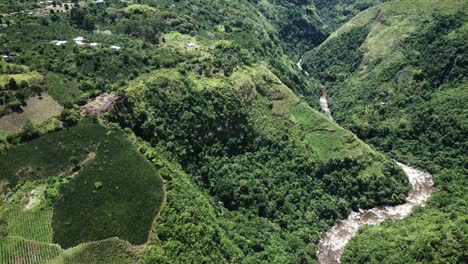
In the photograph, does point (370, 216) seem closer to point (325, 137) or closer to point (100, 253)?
point (325, 137)

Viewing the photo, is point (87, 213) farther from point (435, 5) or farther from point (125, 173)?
point (435, 5)

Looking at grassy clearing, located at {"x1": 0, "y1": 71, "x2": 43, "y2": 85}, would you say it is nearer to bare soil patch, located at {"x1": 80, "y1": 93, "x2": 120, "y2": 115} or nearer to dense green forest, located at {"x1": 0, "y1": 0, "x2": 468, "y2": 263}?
dense green forest, located at {"x1": 0, "y1": 0, "x2": 468, "y2": 263}

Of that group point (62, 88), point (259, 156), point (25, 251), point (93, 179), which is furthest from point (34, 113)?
point (259, 156)

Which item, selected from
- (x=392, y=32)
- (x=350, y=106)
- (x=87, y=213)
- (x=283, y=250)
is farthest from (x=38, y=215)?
(x=392, y=32)

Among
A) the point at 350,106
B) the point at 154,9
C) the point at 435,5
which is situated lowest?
the point at 350,106

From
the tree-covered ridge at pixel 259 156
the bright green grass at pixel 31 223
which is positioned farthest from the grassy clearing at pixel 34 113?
the bright green grass at pixel 31 223

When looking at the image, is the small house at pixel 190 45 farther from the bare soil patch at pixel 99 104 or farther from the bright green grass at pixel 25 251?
the bright green grass at pixel 25 251

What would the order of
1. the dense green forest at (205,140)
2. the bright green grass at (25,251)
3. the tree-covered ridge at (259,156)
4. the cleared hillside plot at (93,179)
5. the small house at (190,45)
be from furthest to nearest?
the small house at (190,45)
the tree-covered ridge at (259,156)
the dense green forest at (205,140)
the cleared hillside plot at (93,179)
the bright green grass at (25,251)
